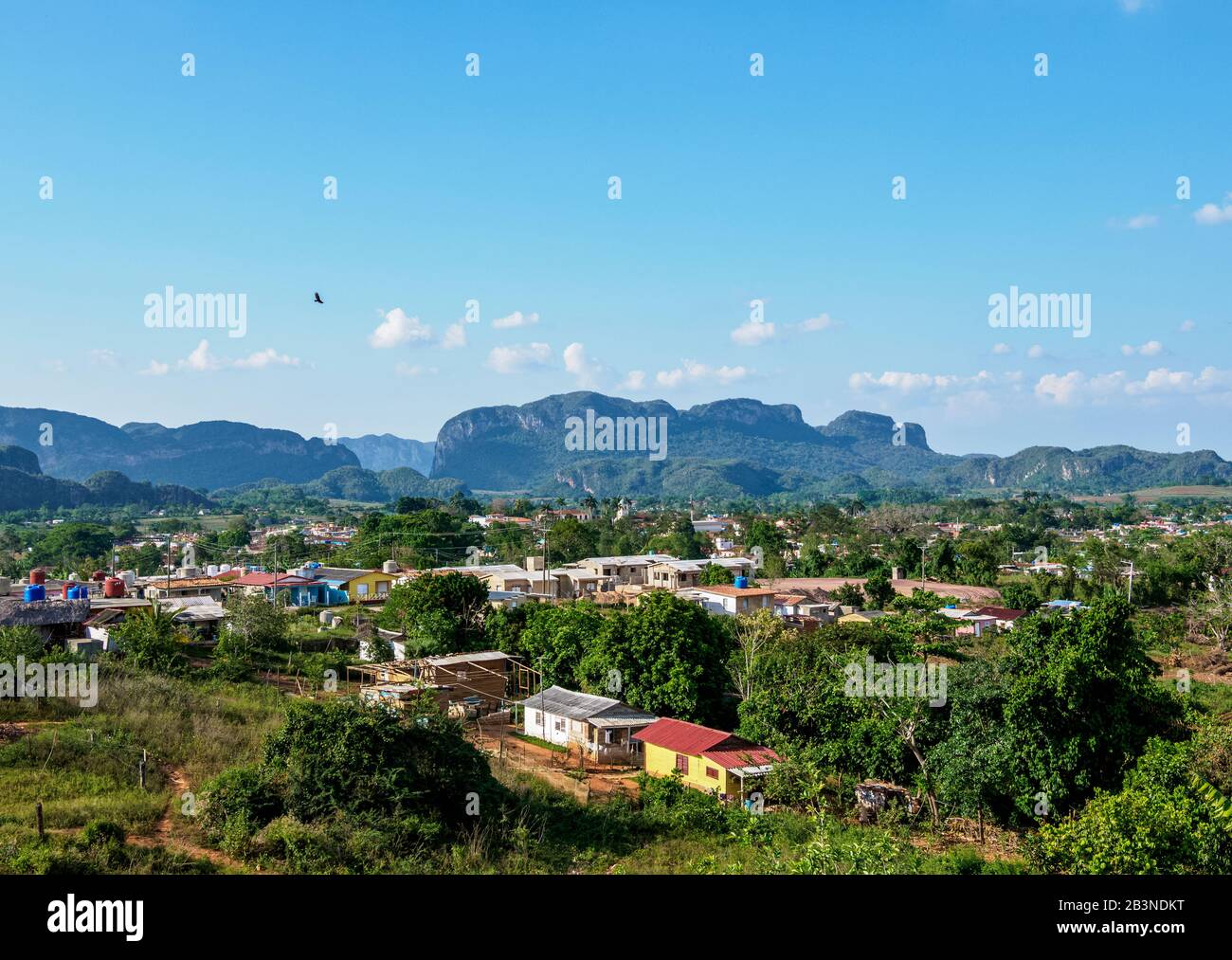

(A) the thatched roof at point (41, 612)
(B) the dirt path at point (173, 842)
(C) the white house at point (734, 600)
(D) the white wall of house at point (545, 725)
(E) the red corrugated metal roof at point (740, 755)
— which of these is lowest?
(D) the white wall of house at point (545, 725)

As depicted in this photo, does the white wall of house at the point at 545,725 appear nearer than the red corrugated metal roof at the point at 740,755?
No

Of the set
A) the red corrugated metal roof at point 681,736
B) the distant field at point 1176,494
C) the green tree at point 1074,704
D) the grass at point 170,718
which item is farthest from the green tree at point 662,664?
the distant field at point 1176,494

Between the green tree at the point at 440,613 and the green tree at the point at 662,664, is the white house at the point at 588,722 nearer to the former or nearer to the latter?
the green tree at the point at 662,664

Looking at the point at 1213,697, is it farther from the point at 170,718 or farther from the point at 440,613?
the point at 170,718

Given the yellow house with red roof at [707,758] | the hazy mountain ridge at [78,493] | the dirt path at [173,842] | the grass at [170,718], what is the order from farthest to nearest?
the hazy mountain ridge at [78,493]
the yellow house with red roof at [707,758]
the grass at [170,718]
the dirt path at [173,842]

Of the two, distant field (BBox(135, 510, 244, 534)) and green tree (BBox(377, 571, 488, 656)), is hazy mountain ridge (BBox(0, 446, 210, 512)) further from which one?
green tree (BBox(377, 571, 488, 656))

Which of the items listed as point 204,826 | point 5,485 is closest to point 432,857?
point 204,826

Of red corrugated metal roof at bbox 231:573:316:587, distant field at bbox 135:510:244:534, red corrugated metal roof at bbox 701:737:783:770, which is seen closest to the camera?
red corrugated metal roof at bbox 701:737:783:770

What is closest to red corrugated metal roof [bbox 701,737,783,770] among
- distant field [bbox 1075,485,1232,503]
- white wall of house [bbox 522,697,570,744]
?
white wall of house [bbox 522,697,570,744]

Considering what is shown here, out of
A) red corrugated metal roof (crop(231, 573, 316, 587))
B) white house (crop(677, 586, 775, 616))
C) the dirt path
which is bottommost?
white house (crop(677, 586, 775, 616))

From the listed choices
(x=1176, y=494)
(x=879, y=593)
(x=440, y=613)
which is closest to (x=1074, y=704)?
(x=440, y=613)
